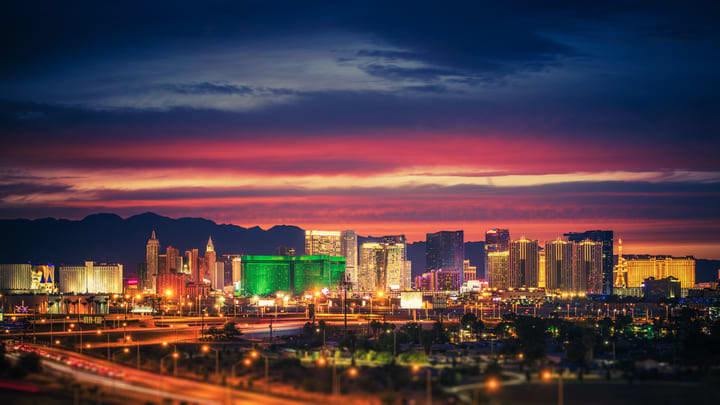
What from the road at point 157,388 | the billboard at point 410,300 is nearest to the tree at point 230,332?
the road at point 157,388

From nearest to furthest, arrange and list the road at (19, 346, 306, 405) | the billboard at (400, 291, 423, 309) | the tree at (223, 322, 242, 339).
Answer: the road at (19, 346, 306, 405) < the tree at (223, 322, 242, 339) < the billboard at (400, 291, 423, 309)

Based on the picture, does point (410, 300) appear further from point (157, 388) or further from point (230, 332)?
point (157, 388)

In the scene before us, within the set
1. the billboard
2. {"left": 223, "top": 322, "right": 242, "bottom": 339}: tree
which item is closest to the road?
{"left": 223, "top": 322, "right": 242, "bottom": 339}: tree

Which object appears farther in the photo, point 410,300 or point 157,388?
point 410,300

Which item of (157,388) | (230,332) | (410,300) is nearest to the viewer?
(157,388)

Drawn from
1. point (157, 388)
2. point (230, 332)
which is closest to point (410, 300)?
point (230, 332)

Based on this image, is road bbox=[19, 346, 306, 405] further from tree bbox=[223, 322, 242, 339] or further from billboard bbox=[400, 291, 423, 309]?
billboard bbox=[400, 291, 423, 309]

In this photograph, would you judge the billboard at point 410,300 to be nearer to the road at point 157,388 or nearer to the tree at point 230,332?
the tree at point 230,332

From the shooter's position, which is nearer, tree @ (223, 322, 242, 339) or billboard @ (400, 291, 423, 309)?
tree @ (223, 322, 242, 339)

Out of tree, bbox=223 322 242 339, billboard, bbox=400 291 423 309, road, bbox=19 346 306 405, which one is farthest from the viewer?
billboard, bbox=400 291 423 309
